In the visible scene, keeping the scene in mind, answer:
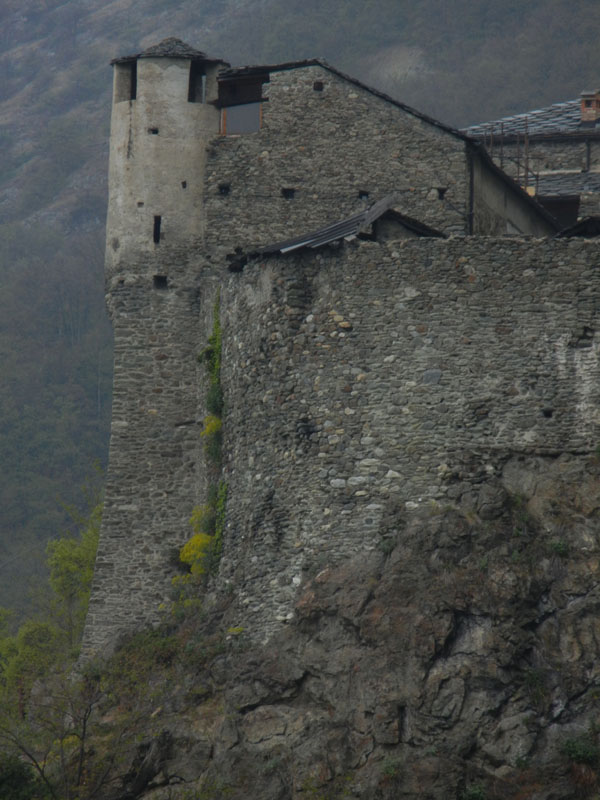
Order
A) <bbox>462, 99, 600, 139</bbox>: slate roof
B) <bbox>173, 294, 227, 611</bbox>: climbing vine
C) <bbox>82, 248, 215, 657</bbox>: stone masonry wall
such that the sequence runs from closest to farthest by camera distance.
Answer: <bbox>173, 294, 227, 611</bbox>: climbing vine, <bbox>82, 248, 215, 657</bbox>: stone masonry wall, <bbox>462, 99, 600, 139</bbox>: slate roof

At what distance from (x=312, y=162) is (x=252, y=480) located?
7.78 meters

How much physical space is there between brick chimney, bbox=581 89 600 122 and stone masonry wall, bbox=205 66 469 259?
13514 mm

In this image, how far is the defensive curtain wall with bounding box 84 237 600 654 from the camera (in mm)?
30312

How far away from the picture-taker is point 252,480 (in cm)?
3228

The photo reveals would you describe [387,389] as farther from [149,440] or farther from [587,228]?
[149,440]

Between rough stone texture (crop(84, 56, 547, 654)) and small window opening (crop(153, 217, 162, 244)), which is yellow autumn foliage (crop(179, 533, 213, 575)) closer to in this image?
rough stone texture (crop(84, 56, 547, 654))

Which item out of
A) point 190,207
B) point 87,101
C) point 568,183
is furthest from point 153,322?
point 87,101

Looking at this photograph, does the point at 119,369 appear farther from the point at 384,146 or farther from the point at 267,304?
the point at 384,146

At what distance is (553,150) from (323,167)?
12.5 metres

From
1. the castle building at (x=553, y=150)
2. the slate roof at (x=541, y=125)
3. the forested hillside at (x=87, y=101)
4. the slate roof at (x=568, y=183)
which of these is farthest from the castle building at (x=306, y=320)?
the forested hillside at (x=87, y=101)

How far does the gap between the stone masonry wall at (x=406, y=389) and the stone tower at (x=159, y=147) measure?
544 cm

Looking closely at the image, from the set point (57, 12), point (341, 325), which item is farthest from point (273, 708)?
point (57, 12)

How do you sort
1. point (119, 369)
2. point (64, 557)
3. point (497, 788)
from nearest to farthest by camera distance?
point (497, 788) → point (119, 369) → point (64, 557)

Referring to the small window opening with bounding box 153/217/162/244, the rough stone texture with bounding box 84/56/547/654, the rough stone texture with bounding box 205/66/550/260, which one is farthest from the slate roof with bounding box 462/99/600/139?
the small window opening with bounding box 153/217/162/244
